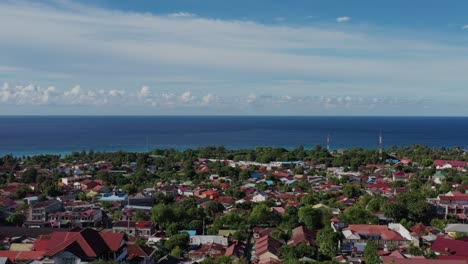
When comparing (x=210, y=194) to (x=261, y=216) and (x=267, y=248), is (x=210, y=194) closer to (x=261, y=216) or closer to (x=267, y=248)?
(x=261, y=216)

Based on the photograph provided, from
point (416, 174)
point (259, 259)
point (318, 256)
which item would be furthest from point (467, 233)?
point (416, 174)

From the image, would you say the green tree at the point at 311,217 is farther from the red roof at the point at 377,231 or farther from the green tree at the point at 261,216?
the red roof at the point at 377,231

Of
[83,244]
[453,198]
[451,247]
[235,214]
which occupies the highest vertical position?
[83,244]

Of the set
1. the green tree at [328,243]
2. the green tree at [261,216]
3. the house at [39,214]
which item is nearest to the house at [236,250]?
the green tree at [328,243]

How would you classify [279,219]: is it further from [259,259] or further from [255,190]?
[255,190]

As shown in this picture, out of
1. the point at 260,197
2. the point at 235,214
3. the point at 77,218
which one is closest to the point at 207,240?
the point at 235,214

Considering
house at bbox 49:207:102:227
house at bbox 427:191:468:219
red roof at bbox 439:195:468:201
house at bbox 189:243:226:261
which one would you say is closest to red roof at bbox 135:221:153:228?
house at bbox 49:207:102:227

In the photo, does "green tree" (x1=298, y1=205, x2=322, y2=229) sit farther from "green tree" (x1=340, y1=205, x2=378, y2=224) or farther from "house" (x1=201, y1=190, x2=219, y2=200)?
"house" (x1=201, y1=190, x2=219, y2=200)
